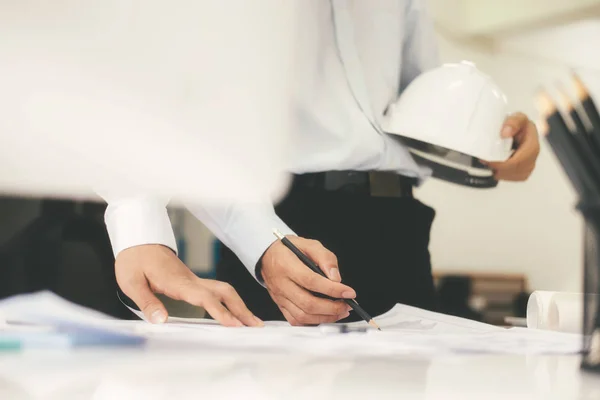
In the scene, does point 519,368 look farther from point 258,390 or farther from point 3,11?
point 3,11

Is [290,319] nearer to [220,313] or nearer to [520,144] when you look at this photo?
[220,313]

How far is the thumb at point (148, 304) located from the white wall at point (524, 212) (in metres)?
0.52

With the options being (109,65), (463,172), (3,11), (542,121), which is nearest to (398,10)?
(463,172)

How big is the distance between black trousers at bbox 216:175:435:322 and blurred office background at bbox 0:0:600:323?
15 centimetres

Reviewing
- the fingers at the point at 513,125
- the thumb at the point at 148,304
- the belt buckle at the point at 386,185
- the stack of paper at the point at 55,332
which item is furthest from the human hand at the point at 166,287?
the fingers at the point at 513,125

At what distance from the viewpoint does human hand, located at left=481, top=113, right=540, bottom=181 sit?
0.65 metres

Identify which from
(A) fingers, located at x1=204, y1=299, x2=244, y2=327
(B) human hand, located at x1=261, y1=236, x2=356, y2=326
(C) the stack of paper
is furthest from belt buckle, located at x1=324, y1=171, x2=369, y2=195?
(C) the stack of paper

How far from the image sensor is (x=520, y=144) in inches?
26.6

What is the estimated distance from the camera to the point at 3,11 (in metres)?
0.68

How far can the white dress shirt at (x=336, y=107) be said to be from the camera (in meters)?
0.60

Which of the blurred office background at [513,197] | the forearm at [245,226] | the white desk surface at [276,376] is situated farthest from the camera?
the blurred office background at [513,197]

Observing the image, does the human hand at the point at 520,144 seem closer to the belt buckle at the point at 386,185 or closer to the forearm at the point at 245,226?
the belt buckle at the point at 386,185

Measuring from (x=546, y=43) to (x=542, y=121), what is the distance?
105 centimetres

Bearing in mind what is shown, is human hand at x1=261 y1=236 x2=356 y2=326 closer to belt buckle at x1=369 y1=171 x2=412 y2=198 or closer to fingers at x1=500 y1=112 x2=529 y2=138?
belt buckle at x1=369 y1=171 x2=412 y2=198
